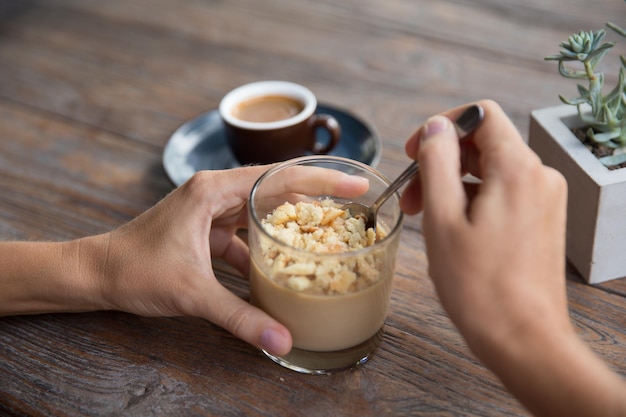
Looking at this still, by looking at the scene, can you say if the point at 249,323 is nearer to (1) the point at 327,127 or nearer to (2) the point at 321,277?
(2) the point at 321,277

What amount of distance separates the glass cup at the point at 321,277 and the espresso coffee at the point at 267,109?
1.27 feet

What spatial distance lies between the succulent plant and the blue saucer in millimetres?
384

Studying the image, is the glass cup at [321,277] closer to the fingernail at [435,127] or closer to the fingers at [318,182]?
the fingers at [318,182]

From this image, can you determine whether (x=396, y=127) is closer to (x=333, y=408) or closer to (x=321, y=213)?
(x=321, y=213)

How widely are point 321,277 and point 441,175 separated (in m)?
0.18

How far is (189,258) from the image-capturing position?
830 mm

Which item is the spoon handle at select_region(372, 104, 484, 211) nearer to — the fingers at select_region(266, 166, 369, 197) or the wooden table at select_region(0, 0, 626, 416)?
the fingers at select_region(266, 166, 369, 197)

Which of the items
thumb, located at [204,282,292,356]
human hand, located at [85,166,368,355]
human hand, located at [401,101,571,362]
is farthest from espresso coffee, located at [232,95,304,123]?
human hand, located at [401,101,571,362]

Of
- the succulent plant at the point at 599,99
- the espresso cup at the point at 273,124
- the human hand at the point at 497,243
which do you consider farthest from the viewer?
the espresso cup at the point at 273,124

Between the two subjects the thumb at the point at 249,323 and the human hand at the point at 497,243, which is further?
the thumb at the point at 249,323

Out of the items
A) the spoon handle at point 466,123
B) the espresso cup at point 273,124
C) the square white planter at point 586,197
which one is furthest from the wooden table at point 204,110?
the spoon handle at point 466,123

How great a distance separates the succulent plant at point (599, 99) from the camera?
86cm

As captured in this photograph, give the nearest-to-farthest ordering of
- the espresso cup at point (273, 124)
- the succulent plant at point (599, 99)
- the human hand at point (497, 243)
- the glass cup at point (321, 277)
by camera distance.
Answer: the human hand at point (497, 243) → the glass cup at point (321, 277) → the succulent plant at point (599, 99) → the espresso cup at point (273, 124)

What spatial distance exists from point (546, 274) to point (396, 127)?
Result: 732 mm
